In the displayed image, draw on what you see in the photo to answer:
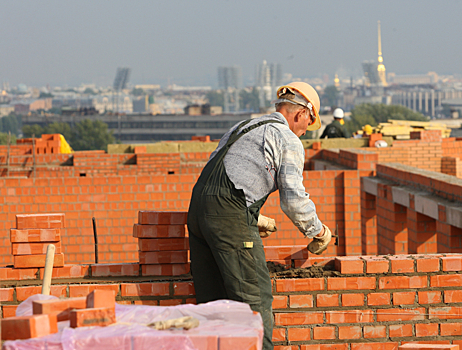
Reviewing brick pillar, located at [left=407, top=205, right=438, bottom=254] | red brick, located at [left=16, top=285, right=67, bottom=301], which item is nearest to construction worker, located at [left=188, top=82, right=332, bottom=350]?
red brick, located at [left=16, top=285, right=67, bottom=301]

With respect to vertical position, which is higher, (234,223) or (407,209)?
(234,223)

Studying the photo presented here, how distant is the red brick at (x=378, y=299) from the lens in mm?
4129

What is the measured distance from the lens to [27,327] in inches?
101

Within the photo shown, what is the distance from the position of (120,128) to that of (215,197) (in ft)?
415

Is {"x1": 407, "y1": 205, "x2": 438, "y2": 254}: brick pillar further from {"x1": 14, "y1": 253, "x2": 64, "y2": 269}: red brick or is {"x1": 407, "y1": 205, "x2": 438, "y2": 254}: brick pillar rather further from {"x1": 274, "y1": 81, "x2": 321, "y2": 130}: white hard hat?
{"x1": 14, "y1": 253, "x2": 64, "y2": 269}: red brick

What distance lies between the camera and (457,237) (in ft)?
20.4

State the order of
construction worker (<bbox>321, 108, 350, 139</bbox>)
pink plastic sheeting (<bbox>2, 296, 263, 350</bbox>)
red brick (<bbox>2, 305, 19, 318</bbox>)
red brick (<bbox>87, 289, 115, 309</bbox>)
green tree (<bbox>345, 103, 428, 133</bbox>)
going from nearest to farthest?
pink plastic sheeting (<bbox>2, 296, 263, 350</bbox>), red brick (<bbox>87, 289, 115, 309</bbox>), red brick (<bbox>2, 305, 19, 318</bbox>), construction worker (<bbox>321, 108, 350, 139</bbox>), green tree (<bbox>345, 103, 428, 133</bbox>)

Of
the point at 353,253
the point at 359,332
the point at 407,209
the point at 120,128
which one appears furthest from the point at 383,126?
the point at 120,128

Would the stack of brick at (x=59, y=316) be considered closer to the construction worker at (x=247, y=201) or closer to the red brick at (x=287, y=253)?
the construction worker at (x=247, y=201)

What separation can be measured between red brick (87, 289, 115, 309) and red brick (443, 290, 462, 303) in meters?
2.30

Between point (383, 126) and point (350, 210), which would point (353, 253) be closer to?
point (350, 210)

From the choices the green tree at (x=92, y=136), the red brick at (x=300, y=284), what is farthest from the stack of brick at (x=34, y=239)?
the green tree at (x=92, y=136)

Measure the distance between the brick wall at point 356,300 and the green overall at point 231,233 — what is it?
1.95 ft

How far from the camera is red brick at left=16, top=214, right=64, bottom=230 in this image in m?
4.29
